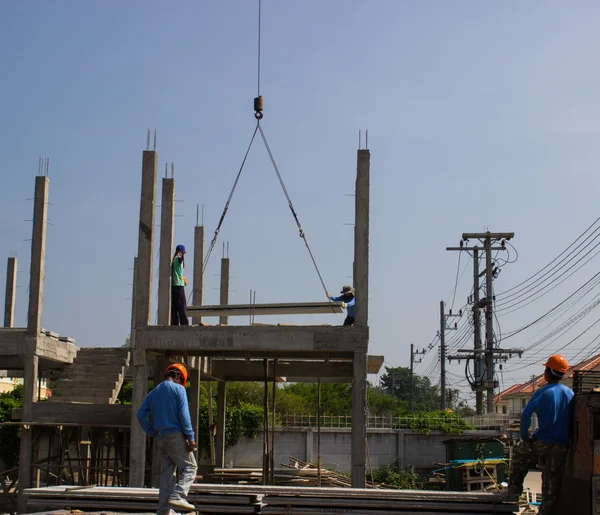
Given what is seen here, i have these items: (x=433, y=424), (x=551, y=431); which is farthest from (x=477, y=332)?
(x=551, y=431)

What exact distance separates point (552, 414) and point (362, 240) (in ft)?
21.2

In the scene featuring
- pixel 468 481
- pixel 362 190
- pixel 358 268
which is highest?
pixel 362 190

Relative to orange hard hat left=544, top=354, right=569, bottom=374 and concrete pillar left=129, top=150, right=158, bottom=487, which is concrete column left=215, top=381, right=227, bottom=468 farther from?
orange hard hat left=544, top=354, right=569, bottom=374

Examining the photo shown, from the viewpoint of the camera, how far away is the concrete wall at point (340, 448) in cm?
3050

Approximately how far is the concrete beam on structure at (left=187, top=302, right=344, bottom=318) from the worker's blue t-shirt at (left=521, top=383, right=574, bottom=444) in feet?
22.7

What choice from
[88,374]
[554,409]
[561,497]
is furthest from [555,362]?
[88,374]

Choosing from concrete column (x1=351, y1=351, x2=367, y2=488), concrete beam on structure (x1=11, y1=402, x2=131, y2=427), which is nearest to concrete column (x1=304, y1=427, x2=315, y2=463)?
concrete beam on structure (x1=11, y1=402, x2=131, y2=427)

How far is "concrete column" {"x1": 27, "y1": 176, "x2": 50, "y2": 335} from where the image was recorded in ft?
61.0

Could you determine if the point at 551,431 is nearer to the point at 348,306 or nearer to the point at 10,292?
the point at 348,306

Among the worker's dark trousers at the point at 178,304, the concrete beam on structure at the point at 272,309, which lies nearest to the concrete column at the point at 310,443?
the concrete beam on structure at the point at 272,309

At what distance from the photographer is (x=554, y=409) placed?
934cm

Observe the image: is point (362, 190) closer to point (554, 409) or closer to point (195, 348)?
point (195, 348)

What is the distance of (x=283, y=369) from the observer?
73.6ft

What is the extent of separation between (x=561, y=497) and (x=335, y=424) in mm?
24934
